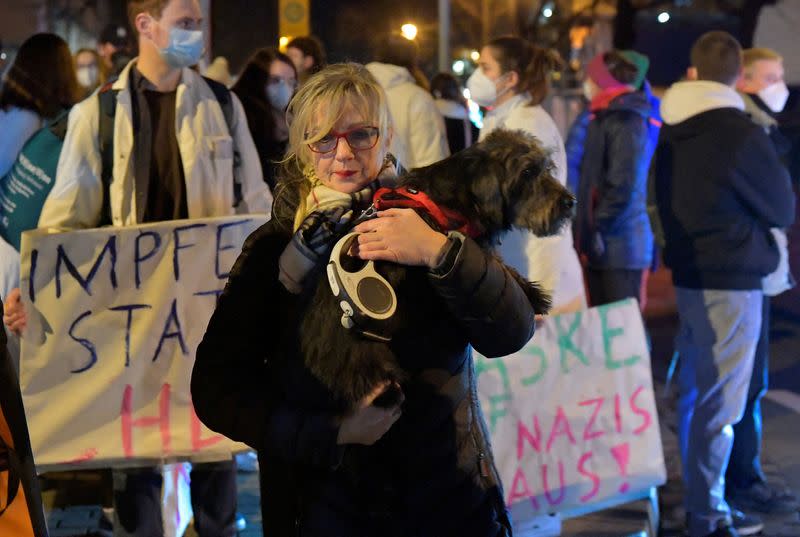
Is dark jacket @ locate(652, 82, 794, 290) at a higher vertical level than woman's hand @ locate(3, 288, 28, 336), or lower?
higher

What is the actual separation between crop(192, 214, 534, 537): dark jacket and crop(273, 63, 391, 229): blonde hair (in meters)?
0.11

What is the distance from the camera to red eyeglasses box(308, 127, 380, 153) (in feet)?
7.24

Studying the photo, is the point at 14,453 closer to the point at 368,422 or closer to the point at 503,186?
the point at 368,422

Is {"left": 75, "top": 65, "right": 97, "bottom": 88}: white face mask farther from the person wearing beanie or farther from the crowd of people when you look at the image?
the person wearing beanie

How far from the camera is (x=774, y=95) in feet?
20.5

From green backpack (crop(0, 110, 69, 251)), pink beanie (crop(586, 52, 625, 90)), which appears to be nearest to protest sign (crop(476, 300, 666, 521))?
green backpack (crop(0, 110, 69, 251))

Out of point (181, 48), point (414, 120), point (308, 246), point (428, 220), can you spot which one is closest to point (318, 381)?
point (308, 246)

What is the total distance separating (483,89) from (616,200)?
4.36ft

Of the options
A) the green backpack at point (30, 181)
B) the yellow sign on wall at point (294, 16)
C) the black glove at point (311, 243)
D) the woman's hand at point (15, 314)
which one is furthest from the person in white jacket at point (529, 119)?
the yellow sign on wall at point (294, 16)

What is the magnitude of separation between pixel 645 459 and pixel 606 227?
188 centimetres

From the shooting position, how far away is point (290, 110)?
2365 mm

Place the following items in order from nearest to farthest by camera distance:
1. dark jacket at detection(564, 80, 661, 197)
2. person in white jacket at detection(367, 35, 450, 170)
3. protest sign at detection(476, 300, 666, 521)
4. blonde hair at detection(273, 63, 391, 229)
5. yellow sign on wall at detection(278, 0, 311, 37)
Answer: blonde hair at detection(273, 63, 391, 229)
protest sign at detection(476, 300, 666, 521)
person in white jacket at detection(367, 35, 450, 170)
dark jacket at detection(564, 80, 661, 197)
yellow sign on wall at detection(278, 0, 311, 37)

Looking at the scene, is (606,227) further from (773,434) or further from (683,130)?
(773,434)

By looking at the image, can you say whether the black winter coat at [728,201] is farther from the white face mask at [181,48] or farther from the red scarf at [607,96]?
the white face mask at [181,48]
